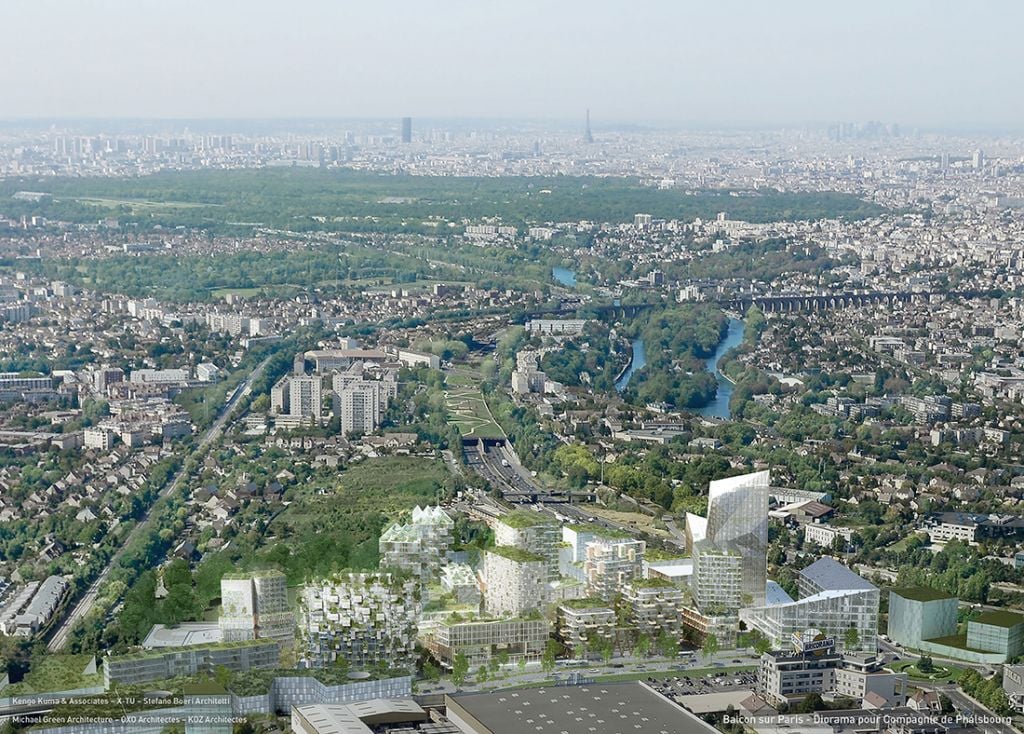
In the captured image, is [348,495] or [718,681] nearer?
[718,681]

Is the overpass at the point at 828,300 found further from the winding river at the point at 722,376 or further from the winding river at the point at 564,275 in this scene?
the winding river at the point at 564,275

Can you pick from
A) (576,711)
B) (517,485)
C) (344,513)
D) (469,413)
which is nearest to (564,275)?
(469,413)

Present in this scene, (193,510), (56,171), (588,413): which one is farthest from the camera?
(56,171)

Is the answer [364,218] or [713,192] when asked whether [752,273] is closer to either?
[364,218]

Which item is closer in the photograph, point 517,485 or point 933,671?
point 933,671

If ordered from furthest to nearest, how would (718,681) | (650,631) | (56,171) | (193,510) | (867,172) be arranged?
(867,172), (56,171), (193,510), (650,631), (718,681)

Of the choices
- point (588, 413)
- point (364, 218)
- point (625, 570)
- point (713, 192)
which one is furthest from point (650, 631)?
point (713, 192)

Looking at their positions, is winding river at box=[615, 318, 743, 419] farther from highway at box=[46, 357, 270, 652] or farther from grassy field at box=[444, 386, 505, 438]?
highway at box=[46, 357, 270, 652]

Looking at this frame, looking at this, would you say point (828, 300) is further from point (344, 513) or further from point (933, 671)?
point (933, 671)
